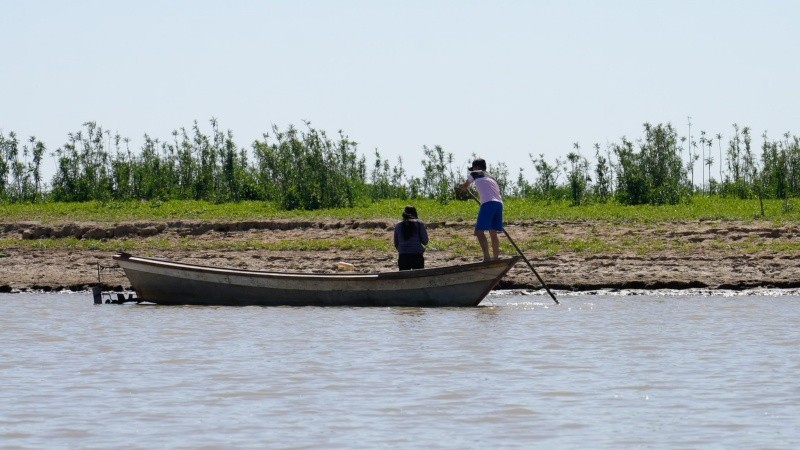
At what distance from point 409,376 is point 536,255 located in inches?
367

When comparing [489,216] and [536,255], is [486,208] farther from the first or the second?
[536,255]

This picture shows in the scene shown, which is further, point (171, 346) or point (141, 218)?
point (141, 218)

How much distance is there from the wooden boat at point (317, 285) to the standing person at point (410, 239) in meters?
0.52

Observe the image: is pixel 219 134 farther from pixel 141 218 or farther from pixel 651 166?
pixel 651 166

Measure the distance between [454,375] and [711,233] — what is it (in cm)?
1075

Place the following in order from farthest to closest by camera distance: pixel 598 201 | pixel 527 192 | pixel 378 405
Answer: pixel 527 192
pixel 598 201
pixel 378 405

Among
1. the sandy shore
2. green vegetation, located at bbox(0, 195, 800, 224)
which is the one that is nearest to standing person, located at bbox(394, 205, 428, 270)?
the sandy shore

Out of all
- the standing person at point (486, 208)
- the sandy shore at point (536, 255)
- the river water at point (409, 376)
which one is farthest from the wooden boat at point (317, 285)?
the sandy shore at point (536, 255)

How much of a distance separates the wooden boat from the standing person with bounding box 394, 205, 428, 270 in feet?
1.71

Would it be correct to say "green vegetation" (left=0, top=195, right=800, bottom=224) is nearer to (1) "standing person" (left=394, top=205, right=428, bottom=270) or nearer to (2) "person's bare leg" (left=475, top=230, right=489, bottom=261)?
(1) "standing person" (left=394, top=205, right=428, bottom=270)

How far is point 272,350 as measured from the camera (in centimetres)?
1277

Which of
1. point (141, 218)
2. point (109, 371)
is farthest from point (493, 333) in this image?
point (141, 218)

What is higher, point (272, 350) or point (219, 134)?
point (219, 134)

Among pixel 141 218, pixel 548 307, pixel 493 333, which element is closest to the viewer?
pixel 493 333
